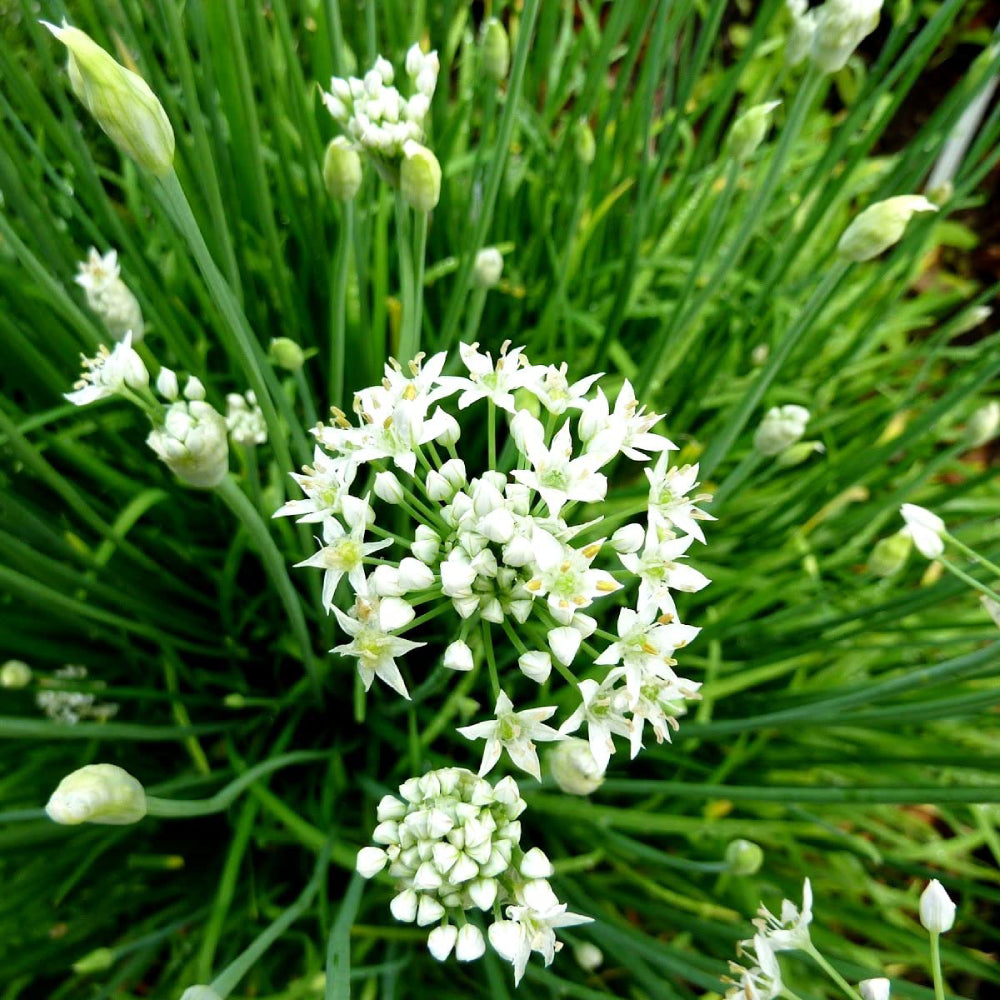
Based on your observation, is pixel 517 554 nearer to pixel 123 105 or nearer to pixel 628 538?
pixel 628 538

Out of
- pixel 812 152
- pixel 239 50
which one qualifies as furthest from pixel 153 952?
pixel 812 152

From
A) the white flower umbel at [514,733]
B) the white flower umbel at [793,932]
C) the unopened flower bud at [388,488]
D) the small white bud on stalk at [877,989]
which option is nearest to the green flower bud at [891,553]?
the white flower umbel at [793,932]

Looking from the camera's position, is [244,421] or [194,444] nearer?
[194,444]

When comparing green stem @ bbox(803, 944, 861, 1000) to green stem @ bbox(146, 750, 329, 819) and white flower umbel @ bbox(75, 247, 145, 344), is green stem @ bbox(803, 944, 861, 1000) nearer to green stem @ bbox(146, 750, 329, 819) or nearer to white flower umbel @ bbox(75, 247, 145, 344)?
green stem @ bbox(146, 750, 329, 819)

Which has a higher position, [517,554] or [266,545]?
[266,545]

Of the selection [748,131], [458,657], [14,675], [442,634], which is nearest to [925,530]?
[458,657]

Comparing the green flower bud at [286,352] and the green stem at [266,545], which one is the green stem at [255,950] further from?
the green flower bud at [286,352]

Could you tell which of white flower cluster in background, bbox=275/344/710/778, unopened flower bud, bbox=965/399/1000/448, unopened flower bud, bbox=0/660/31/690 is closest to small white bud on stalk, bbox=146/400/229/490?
white flower cluster in background, bbox=275/344/710/778
